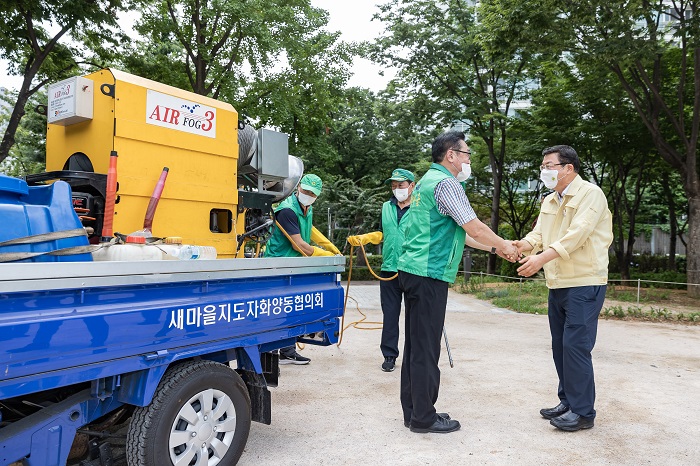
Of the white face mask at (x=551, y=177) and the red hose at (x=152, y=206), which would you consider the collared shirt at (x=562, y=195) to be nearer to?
the white face mask at (x=551, y=177)

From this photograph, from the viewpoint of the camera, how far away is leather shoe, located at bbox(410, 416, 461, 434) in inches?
152

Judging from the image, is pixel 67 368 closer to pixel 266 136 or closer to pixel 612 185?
pixel 266 136

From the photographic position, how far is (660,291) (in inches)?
538

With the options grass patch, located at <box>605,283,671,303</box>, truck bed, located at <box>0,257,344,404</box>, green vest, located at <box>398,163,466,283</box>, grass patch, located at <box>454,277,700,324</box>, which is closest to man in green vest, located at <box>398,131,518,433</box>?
green vest, located at <box>398,163,466,283</box>

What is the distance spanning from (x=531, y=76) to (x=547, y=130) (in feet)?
9.37

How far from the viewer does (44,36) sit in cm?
1246

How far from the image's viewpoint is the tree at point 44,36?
1132cm

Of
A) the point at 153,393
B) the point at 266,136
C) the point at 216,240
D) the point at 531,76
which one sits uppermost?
the point at 531,76

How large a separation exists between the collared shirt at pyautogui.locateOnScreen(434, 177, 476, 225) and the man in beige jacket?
68 cm

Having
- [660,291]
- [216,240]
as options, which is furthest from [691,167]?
[216,240]

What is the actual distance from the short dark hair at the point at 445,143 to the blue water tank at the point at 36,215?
95.3 inches

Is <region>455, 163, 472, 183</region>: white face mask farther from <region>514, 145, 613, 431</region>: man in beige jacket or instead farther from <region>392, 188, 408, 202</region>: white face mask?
<region>392, 188, 408, 202</region>: white face mask

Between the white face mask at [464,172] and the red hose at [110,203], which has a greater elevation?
the white face mask at [464,172]

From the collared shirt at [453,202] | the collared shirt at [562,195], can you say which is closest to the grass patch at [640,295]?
the collared shirt at [562,195]
